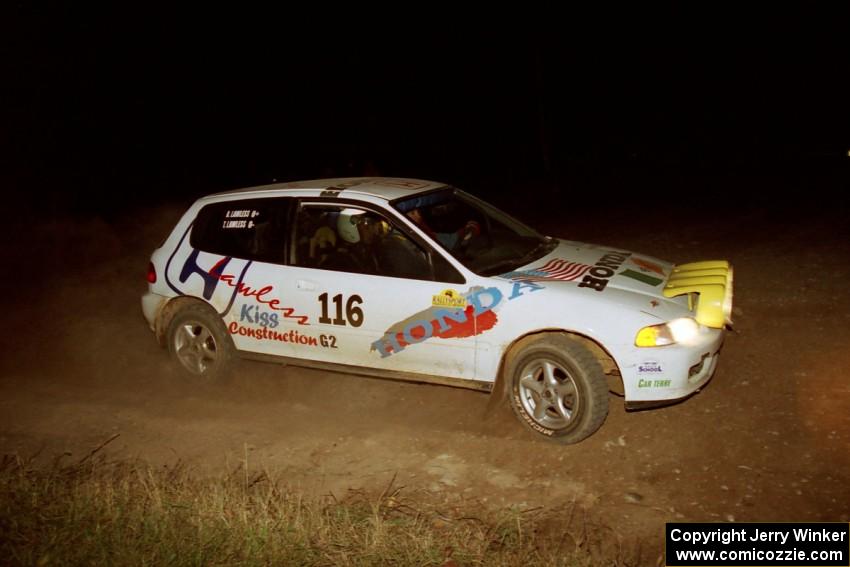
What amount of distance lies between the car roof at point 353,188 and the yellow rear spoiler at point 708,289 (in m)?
2.07

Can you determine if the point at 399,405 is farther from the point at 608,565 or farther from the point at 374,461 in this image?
the point at 608,565

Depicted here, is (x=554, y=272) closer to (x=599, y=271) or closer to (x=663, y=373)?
(x=599, y=271)

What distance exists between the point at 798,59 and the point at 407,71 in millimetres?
14175

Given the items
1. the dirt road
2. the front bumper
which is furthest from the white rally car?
the dirt road

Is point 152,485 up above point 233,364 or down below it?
below

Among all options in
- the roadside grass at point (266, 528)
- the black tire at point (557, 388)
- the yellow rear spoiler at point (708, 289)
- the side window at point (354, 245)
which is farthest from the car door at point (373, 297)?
the yellow rear spoiler at point (708, 289)

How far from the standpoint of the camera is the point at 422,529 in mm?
4047

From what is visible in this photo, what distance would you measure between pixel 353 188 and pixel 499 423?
214 centimetres

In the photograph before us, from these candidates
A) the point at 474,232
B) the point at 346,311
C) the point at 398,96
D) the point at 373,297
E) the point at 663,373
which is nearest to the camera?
the point at 663,373

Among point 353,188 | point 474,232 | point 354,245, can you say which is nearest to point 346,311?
point 354,245

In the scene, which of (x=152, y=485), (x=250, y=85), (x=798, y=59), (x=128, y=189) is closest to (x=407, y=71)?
(x=250, y=85)

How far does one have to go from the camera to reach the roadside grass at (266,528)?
380 centimetres

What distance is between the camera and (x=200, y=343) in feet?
20.9

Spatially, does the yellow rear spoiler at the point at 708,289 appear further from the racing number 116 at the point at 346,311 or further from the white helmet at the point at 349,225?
the white helmet at the point at 349,225
